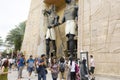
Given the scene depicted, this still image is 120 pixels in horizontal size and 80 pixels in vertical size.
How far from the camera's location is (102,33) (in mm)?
11773

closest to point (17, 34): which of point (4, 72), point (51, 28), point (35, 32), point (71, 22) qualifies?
point (35, 32)

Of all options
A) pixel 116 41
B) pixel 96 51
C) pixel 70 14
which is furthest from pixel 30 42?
pixel 116 41

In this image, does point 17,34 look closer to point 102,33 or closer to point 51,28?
point 51,28

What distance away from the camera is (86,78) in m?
9.12

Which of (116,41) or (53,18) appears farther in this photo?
(53,18)

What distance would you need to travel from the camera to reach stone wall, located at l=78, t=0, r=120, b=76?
10914mm

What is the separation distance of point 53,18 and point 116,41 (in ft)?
26.8

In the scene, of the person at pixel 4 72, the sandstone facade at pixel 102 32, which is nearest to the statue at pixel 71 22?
the sandstone facade at pixel 102 32

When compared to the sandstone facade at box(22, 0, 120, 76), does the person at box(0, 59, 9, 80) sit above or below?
below

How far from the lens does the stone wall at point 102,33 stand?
35.8ft

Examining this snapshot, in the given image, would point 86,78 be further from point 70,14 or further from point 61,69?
point 70,14

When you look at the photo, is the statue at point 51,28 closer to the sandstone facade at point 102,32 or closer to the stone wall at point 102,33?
the sandstone facade at point 102,32

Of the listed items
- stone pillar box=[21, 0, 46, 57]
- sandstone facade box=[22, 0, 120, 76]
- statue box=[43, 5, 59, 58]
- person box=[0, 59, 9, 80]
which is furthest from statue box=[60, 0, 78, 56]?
person box=[0, 59, 9, 80]

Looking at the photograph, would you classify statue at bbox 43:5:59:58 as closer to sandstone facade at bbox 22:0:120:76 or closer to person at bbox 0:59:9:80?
sandstone facade at bbox 22:0:120:76
